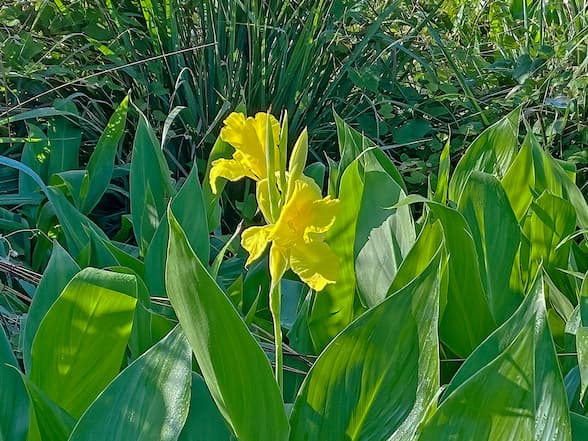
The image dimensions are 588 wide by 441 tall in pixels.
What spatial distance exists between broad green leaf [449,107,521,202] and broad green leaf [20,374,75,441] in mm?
737

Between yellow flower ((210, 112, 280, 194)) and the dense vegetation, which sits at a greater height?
yellow flower ((210, 112, 280, 194))

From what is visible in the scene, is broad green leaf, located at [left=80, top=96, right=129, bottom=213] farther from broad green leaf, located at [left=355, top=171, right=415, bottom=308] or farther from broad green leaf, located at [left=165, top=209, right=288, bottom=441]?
broad green leaf, located at [left=165, top=209, right=288, bottom=441]

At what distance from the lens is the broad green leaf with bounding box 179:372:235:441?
687 millimetres

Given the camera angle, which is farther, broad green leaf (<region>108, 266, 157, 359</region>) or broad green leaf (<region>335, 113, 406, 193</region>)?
broad green leaf (<region>335, 113, 406, 193</region>)

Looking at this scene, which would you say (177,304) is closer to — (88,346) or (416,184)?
(88,346)

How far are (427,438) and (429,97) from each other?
5.53ft

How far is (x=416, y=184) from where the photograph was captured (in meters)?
1.94

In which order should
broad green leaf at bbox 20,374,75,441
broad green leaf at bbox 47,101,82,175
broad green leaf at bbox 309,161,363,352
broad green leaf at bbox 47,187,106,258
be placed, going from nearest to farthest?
broad green leaf at bbox 20,374,75,441 < broad green leaf at bbox 309,161,363,352 < broad green leaf at bbox 47,187,106,258 < broad green leaf at bbox 47,101,82,175

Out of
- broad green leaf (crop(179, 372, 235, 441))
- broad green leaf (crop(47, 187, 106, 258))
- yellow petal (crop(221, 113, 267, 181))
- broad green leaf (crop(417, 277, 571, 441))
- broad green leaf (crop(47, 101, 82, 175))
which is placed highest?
yellow petal (crop(221, 113, 267, 181))

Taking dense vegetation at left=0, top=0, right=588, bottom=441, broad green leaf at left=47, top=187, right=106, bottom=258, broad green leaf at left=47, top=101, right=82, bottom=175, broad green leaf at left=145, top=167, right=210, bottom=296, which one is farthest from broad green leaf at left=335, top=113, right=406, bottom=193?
broad green leaf at left=47, top=101, right=82, bottom=175

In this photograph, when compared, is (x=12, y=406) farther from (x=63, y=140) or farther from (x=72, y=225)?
(x=63, y=140)

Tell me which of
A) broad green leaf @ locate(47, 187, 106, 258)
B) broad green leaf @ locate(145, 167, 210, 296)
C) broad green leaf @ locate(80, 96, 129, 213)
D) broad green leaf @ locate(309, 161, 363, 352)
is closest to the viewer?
broad green leaf @ locate(309, 161, 363, 352)

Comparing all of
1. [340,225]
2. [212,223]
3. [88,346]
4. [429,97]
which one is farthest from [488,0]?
[88,346]

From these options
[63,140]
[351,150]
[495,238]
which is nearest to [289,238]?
[495,238]
